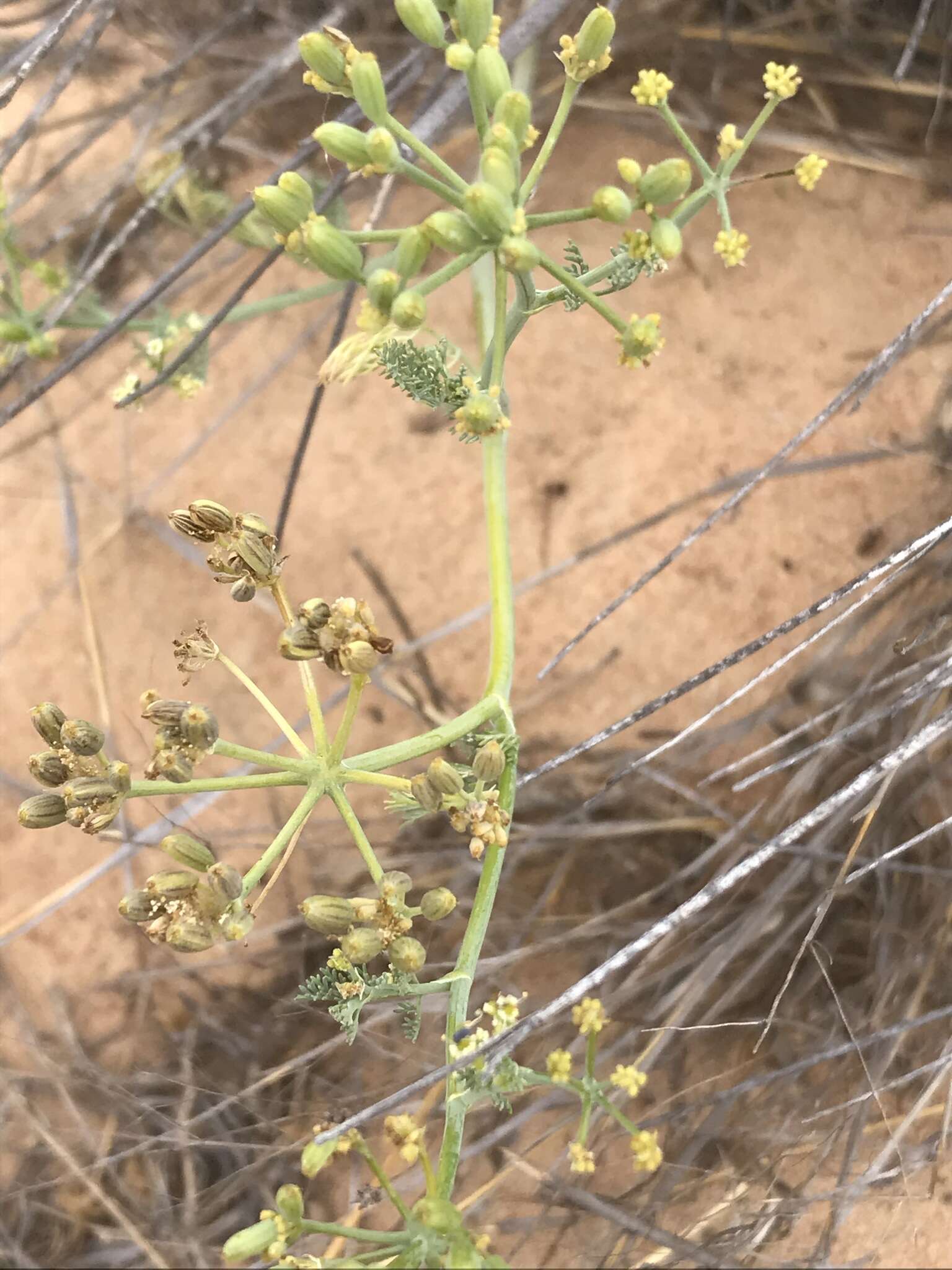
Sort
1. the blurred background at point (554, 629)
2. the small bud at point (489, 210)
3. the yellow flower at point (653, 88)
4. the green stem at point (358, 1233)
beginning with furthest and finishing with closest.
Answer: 1. the blurred background at point (554, 629)
2. the yellow flower at point (653, 88)
3. the green stem at point (358, 1233)
4. the small bud at point (489, 210)

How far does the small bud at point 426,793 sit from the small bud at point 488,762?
0.07m

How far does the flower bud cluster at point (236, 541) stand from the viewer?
3.48 feet

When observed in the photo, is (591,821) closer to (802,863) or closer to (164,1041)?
(802,863)

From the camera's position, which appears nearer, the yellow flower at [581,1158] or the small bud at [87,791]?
the small bud at [87,791]

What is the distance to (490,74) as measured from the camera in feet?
3.37

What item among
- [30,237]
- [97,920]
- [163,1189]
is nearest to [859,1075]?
[163,1189]

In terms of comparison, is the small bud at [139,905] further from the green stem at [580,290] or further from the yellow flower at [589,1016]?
the green stem at [580,290]

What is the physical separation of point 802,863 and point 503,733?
30.8 inches

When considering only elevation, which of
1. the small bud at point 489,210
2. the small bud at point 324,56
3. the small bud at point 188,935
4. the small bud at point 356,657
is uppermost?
the small bud at point 324,56

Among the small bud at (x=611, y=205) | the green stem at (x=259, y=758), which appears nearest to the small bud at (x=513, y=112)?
the small bud at (x=611, y=205)

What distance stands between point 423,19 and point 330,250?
29cm

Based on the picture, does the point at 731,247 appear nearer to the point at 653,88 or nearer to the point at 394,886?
the point at 653,88

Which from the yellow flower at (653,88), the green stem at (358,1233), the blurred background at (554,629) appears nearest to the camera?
the green stem at (358,1233)

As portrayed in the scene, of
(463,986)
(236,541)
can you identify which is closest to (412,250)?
(236,541)
